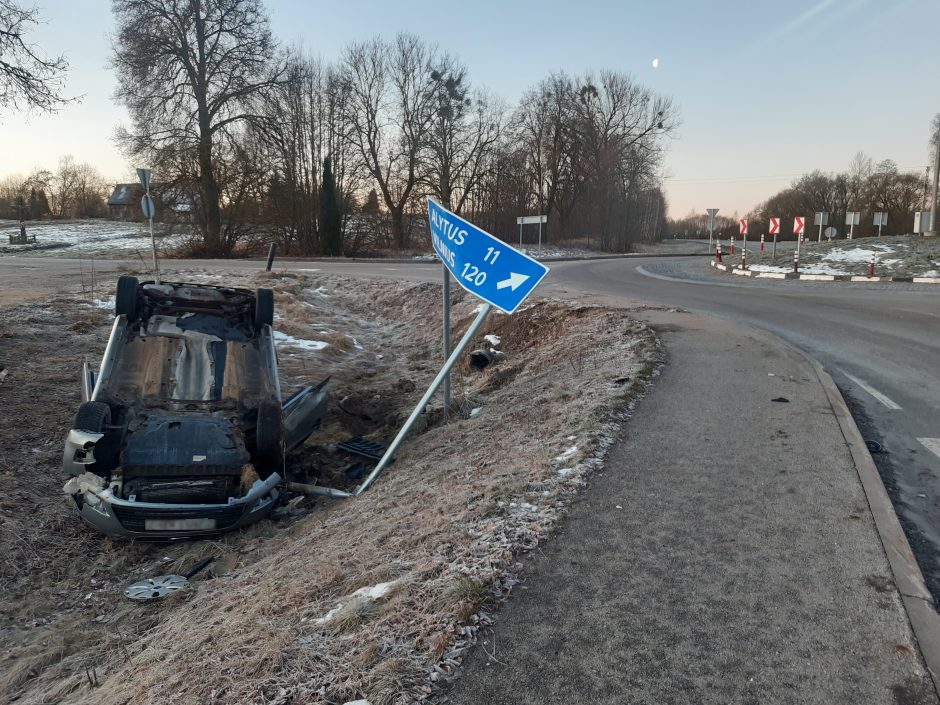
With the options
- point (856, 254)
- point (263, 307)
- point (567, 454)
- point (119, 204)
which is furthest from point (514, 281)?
point (119, 204)

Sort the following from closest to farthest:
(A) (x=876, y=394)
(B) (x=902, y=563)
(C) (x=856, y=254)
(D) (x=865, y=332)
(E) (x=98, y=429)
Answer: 1. (B) (x=902, y=563)
2. (E) (x=98, y=429)
3. (A) (x=876, y=394)
4. (D) (x=865, y=332)
5. (C) (x=856, y=254)

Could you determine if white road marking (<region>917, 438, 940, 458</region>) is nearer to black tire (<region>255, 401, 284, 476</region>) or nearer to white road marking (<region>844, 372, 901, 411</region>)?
white road marking (<region>844, 372, 901, 411</region>)

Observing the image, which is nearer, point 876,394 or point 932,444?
point 932,444

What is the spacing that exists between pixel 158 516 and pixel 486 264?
3362 millimetres

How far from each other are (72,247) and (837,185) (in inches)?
2894

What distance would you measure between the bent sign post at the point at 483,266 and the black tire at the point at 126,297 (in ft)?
10.1

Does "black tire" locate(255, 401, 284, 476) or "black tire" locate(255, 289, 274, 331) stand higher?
"black tire" locate(255, 289, 274, 331)

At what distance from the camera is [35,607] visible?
4.38m

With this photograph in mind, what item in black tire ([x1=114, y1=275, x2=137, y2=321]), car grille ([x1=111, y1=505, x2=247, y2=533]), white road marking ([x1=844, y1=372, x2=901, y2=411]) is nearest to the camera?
car grille ([x1=111, y1=505, x2=247, y2=533])

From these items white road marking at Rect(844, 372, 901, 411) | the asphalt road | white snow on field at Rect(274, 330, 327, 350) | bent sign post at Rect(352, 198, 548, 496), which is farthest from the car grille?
white snow on field at Rect(274, 330, 327, 350)

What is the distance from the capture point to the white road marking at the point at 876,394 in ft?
22.4

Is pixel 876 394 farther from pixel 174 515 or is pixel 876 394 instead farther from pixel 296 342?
pixel 296 342

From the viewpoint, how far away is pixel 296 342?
12.8 metres

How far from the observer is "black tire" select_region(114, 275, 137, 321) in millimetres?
6105
